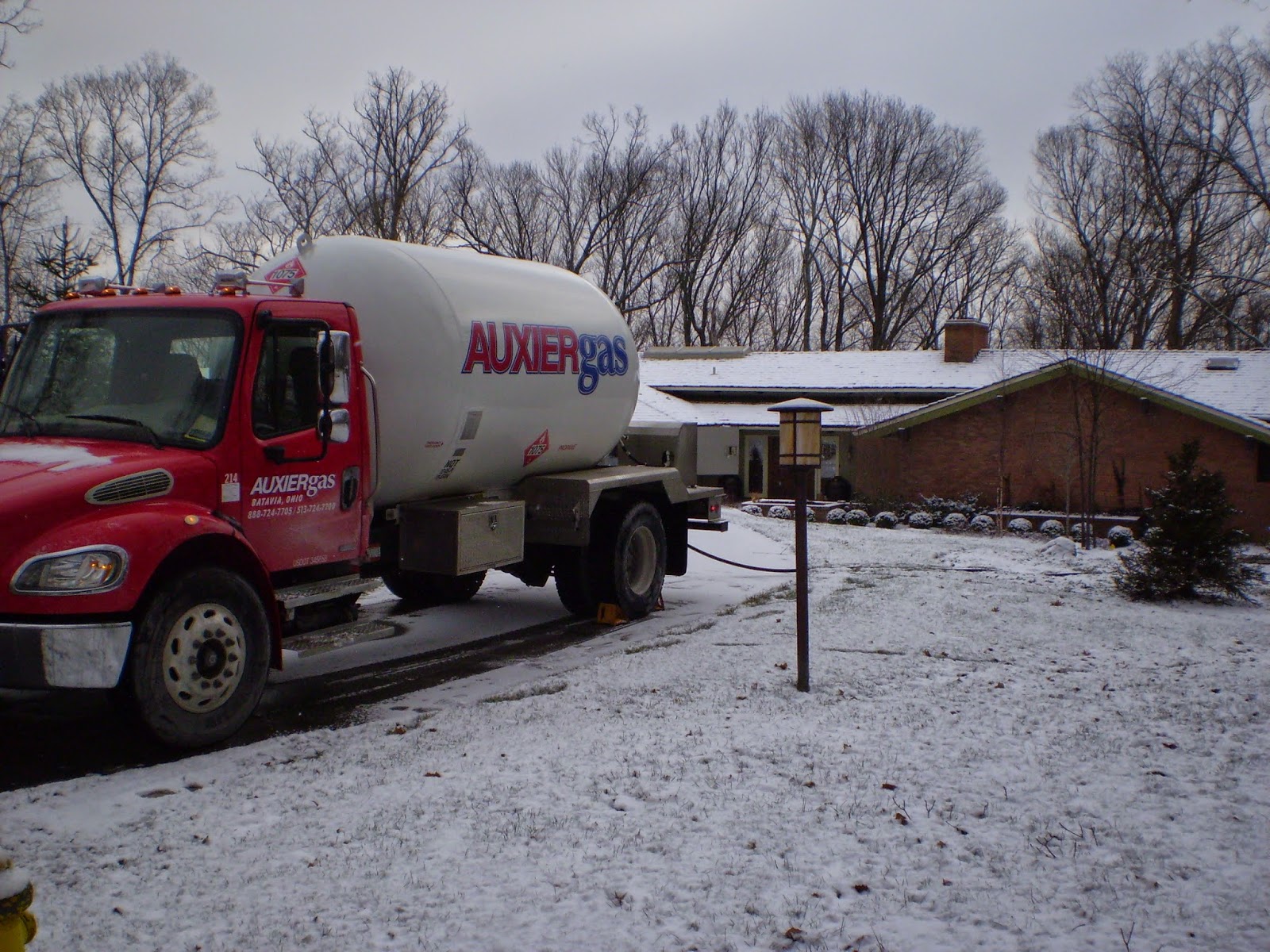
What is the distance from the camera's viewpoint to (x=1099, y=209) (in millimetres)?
46000

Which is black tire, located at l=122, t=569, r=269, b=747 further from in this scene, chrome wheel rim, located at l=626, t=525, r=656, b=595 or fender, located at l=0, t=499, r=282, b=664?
chrome wheel rim, located at l=626, t=525, r=656, b=595

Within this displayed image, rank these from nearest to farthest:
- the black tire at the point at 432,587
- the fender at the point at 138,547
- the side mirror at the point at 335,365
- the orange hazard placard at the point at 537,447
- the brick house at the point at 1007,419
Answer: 1. the fender at the point at 138,547
2. the side mirror at the point at 335,365
3. the orange hazard placard at the point at 537,447
4. the black tire at the point at 432,587
5. the brick house at the point at 1007,419

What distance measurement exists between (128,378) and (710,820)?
4.54 meters

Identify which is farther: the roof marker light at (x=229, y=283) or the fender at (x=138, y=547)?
the roof marker light at (x=229, y=283)

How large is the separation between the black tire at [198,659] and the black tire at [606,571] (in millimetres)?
4446

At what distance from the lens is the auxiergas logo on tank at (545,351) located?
865cm

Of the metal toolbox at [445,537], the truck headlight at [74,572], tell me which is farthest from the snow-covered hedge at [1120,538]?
the truck headlight at [74,572]

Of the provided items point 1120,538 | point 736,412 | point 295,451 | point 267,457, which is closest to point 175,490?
point 267,457

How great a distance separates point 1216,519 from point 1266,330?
102 ft

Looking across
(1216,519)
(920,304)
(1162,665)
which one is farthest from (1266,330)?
(1162,665)

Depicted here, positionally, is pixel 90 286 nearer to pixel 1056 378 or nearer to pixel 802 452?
pixel 802 452

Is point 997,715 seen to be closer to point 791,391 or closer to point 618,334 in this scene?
point 618,334

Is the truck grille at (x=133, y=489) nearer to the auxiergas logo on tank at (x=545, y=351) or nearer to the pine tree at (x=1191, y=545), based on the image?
the auxiergas logo on tank at (x=545, y=351)

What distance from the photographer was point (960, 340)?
35844mm
